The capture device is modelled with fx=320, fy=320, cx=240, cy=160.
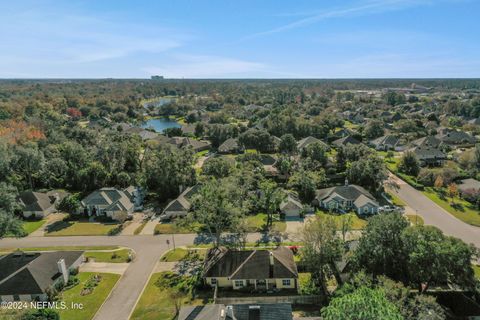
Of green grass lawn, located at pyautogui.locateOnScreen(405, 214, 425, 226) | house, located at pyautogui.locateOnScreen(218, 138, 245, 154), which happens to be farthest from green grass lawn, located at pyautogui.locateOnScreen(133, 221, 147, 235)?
house, located at pyautogui.locateOnScreen(218, 138, 245, 154)

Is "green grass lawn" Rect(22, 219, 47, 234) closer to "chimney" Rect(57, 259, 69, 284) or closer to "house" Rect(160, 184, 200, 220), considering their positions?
"chimney" Rect(57, 259, 69, 284)

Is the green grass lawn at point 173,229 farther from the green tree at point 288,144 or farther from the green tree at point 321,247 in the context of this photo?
the green tree at point 288,144

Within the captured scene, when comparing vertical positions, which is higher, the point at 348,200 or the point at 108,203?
the point at 108,203

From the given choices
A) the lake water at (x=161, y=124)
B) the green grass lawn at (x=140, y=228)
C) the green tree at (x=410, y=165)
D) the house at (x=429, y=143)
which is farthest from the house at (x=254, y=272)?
the lake water at (x=161, y=124)

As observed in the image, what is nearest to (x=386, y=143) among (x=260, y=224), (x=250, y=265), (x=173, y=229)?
(x=260, y=224)

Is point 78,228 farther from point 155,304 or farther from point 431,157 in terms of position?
point 431,157

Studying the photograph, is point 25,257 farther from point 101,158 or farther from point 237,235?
point 101,158
